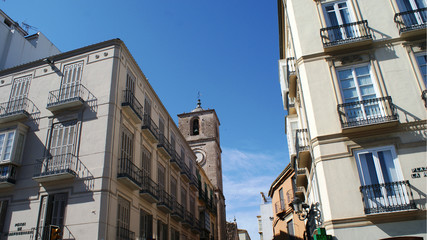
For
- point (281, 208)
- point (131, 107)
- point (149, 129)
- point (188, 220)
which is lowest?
point (188, 220)

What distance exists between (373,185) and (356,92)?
3212 millimetres

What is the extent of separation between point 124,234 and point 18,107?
8027 mm

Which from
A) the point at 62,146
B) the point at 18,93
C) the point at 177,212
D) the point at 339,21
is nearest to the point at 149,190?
the point at 62,146

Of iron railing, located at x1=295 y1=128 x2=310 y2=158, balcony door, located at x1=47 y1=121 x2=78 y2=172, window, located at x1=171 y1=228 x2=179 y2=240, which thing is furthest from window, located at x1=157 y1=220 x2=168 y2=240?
iron railing, located at x1=295 y1=128 x2=310 y2=158

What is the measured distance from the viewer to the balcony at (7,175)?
14.7 m

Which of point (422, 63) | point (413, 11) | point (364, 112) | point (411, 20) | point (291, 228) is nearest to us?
point (364, 112)

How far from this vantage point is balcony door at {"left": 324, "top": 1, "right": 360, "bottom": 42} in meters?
12.8

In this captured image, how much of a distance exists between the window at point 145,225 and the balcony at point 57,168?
383 cm

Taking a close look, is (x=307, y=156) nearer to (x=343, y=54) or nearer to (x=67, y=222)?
(x=343, y=54)

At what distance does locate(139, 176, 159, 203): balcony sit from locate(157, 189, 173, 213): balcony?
0.56 meters

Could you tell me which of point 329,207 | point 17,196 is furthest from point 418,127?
point 17,196

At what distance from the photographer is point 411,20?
12523 mm

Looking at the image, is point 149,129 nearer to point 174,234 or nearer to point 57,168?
point 57,168

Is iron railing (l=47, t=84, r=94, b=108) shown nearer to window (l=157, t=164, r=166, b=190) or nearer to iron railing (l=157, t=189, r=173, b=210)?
window (l=157, t=164, r=166, b=190)
